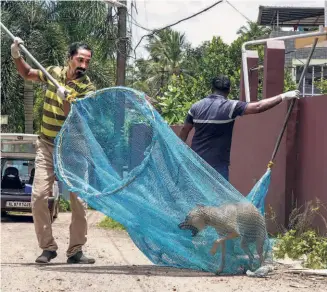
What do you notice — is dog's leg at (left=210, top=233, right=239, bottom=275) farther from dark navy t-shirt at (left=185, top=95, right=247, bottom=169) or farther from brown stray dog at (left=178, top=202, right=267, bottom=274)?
dark navy t-shirt at (left=185, top=95, right=247, bottom=169)

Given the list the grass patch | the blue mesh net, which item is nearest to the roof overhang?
the grass patch

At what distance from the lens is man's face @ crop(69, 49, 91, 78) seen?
302 inches

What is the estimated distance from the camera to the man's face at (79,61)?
7.67m

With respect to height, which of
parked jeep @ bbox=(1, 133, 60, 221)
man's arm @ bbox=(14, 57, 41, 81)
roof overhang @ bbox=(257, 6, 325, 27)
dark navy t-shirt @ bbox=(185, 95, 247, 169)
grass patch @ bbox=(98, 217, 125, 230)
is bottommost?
grass patch @ bbox=(98, 217, 125, 230)

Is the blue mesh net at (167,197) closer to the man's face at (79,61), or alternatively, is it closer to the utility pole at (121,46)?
the man's face at (79,61)

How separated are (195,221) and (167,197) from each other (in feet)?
1.06

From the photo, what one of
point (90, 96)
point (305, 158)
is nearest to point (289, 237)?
point (305, 158)

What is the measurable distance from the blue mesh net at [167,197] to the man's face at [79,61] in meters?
0.51

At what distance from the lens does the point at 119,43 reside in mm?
20703

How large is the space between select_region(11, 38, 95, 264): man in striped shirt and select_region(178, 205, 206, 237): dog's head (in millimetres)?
1128

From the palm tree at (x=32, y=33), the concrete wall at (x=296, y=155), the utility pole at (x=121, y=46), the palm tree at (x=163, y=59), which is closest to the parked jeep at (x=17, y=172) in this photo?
the utility pole at (x=121, y=46)

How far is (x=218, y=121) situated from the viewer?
7.33 m

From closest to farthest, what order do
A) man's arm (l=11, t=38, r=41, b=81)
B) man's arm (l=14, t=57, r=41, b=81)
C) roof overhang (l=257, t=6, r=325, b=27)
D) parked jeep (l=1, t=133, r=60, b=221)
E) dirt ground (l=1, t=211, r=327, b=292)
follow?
1. dirt ground (l=1, t=211, r=327, b=292)
2. man's arm (l=11, t=38, r=41, b=81)
3. man's arm (l=14, t=57, r=41, b=81)
4. parked jeep (l=1, t=133, r=60, b=221)
5. roof overhang (l=257, t=6, r=325, b=27)

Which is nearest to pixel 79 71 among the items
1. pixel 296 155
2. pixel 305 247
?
pixel 305 247
